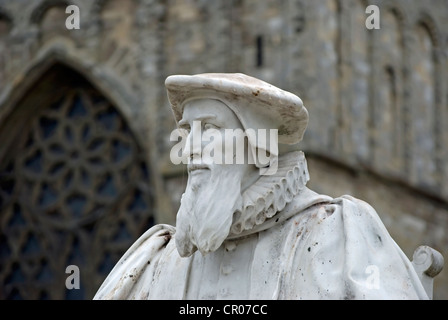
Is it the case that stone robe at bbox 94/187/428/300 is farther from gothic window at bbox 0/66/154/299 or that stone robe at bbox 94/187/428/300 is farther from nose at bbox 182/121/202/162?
gothic window at bbox 0/66/154/299

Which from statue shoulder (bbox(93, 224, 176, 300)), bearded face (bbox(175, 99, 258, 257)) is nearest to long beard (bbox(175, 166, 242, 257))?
bearded face (bbox(175, 99, 258, 257))

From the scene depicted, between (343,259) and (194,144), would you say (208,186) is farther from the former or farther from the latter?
(343,259)

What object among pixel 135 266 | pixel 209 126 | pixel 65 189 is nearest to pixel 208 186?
pixel 209 126

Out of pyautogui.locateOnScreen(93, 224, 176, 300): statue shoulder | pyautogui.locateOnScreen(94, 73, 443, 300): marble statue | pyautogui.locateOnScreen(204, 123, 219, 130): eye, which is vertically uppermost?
pyautogui.locateOnScreen(204, 123, 219, 130): eye

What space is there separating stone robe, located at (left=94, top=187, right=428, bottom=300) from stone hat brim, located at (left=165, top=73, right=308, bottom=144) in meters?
0.22

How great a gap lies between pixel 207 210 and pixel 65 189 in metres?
13.8

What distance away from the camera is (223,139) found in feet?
16.8

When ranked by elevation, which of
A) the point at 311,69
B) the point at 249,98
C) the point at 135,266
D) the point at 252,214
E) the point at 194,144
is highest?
the point at 249,98

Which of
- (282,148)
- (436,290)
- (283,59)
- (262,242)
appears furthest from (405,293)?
(436,290)

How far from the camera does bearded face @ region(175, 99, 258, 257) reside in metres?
5.02

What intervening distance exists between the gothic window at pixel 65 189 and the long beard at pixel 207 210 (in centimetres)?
1303

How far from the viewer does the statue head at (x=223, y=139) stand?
16.5 feet

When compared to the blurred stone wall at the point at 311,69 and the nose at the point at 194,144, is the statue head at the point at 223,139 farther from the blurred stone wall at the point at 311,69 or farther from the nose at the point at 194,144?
the blurred stone wall at the point at 311,69

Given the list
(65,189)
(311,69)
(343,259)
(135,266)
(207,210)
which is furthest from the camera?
(65,189)
